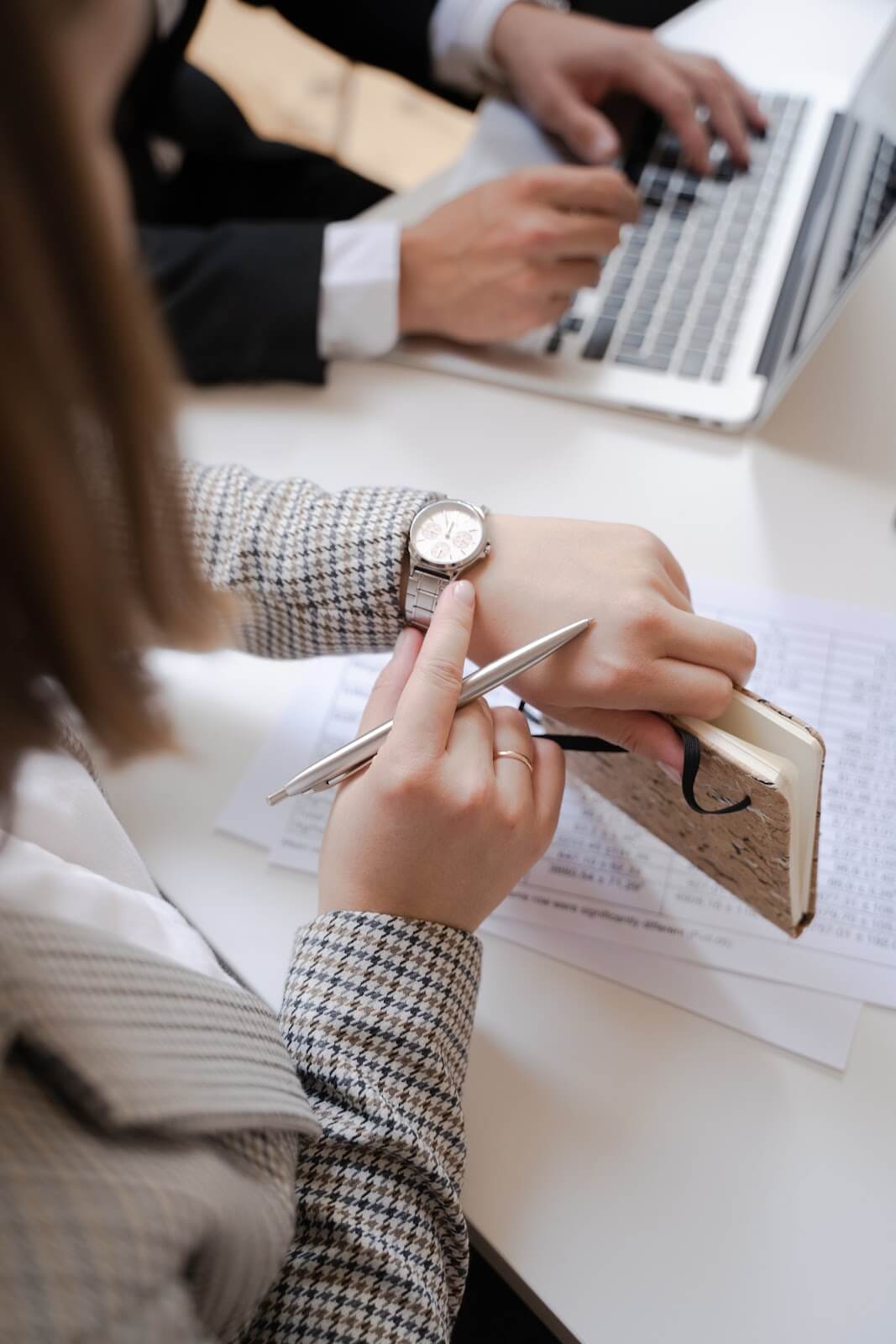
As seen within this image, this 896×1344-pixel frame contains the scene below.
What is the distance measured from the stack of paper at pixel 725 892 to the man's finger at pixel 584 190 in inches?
12.3

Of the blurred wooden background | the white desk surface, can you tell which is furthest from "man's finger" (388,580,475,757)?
the blurred wooden background

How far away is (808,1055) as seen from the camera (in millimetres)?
463

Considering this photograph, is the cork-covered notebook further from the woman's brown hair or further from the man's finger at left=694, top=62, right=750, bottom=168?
the man's finger at left=694, top=62, right=750, bottom=168

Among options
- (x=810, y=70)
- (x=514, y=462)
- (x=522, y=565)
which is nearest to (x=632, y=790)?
(x=522, y=565)

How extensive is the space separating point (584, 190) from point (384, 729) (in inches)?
18.5

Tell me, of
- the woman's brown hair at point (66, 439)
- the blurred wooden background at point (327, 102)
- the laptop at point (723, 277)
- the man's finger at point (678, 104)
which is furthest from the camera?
the blurred wooden background at point (327, 102)

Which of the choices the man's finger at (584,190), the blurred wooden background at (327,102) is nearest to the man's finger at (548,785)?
the man's finger at (584,190)

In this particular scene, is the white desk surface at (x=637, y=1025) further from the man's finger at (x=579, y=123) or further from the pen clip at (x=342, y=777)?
the man's finger at (x=579, y=123)

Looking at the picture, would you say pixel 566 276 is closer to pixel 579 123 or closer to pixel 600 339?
pixel 600 339

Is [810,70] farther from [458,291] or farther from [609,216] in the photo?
[458,291]

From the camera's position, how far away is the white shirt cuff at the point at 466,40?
2.82ft

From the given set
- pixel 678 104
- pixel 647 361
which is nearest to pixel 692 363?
pixel 647 361

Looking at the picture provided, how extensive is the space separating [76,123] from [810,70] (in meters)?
0.82

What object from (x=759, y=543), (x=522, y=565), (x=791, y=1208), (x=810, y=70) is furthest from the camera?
(x=810, y=70)
